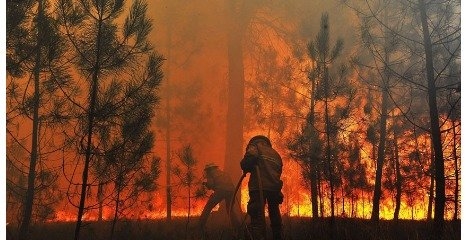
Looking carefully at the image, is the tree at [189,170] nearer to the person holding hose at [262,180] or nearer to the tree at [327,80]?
the tree at [327,80]

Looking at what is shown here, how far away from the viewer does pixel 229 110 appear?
11117 mm

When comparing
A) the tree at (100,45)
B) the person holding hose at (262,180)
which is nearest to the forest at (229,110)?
the tree at (100,45)

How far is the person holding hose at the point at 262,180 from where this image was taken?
512 centimetres

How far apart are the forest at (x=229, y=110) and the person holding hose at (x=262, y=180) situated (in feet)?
1.39

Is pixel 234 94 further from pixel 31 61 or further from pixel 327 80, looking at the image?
pixel 31 61

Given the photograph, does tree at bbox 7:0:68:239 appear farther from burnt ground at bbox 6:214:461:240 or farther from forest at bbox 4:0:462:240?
burnt ground at bbox 6:214:461:240

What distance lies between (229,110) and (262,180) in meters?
5.99


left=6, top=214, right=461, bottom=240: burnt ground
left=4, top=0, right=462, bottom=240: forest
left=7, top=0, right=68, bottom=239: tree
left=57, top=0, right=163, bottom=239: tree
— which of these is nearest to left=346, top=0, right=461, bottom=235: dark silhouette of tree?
left=4, top=0, right=462, bottom=240: forest

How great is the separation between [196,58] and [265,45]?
1.99m

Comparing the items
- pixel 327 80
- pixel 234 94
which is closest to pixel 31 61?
pixel 327 80

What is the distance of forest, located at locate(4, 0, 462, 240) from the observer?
17.3 feet

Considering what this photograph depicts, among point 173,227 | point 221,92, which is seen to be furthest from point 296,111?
point 173,227

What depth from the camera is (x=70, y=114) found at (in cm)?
589

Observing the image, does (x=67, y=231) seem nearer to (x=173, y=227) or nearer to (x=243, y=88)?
(x=173, y=227)
